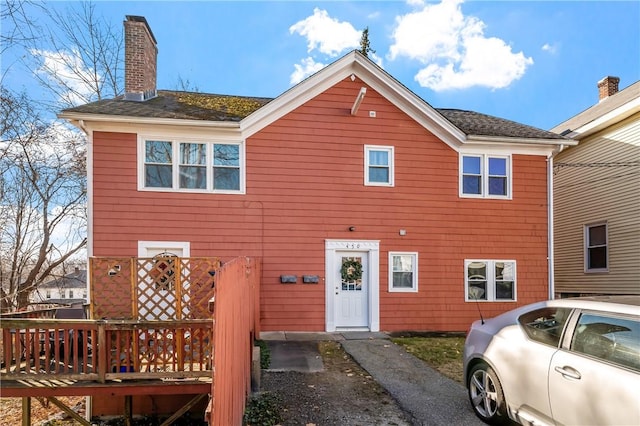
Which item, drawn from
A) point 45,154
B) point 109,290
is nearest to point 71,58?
point 45,154

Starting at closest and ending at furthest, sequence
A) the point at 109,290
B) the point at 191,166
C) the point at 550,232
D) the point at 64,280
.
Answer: the point at 109,290
the point at 191,166
the point at 550,232
the point at 64,280

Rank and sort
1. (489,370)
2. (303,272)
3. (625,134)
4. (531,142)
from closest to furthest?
(489,370)
(303,272)
(531,142)
(625,134)

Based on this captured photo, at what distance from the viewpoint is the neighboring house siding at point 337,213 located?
9.23 m

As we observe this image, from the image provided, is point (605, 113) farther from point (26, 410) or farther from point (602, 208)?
point (26, 410)

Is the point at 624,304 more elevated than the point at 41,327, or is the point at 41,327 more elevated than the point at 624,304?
the point at 624,304

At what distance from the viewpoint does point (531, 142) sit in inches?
417

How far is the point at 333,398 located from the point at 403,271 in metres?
5.53

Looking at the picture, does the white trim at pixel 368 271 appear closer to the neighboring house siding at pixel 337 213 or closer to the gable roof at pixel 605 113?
the neighboring house siding at pixel 337 213

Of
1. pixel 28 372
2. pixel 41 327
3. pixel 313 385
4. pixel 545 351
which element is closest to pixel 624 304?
pixel 545 351

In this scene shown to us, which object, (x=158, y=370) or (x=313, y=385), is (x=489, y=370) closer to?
(x=313, y=385)

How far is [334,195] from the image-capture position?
10023 mm

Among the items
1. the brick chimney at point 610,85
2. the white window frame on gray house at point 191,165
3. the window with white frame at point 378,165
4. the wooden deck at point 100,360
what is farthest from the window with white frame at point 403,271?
the brick chimney at point 610,85

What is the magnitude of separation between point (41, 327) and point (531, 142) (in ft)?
38.7

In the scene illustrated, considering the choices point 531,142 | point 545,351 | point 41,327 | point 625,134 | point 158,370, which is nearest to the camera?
point 545,351
